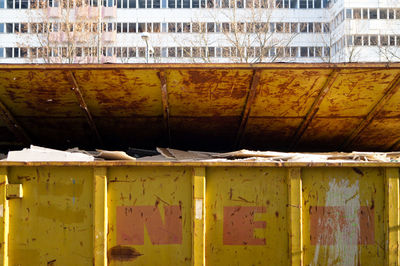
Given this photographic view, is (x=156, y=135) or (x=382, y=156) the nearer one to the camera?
(x=382, y=156)

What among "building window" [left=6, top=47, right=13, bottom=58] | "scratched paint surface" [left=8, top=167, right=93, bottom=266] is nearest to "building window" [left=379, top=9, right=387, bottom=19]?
"building window" [left=6, top=47, right=13, bottom=58]

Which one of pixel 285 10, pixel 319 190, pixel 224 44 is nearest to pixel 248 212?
pixel 319 190

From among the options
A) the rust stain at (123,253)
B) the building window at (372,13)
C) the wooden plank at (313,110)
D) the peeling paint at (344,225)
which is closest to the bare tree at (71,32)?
the wooden plank at (313,110)

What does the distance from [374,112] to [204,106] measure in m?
2.00

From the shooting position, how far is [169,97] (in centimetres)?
471

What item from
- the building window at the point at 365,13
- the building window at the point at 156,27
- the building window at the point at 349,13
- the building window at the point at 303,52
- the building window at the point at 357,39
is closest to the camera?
the building window at the point at 357,39

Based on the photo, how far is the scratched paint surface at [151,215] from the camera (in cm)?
365

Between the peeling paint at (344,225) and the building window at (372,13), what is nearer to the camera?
the peeling paint at (344,225)

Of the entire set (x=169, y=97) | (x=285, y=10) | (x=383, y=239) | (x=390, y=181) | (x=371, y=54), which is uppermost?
(x=285, y=10)

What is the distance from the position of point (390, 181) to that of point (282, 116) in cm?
173

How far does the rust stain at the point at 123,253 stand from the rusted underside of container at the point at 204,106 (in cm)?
172

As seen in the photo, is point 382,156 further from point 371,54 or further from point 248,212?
point 371,54

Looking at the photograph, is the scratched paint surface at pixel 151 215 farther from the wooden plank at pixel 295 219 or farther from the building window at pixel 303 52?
the building window at pixel 303 52

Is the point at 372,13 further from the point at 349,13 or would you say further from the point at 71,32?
the point at 71,32
